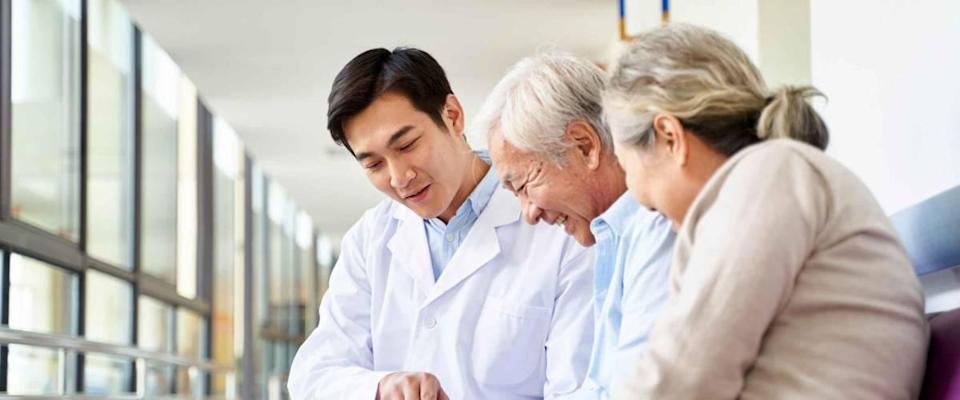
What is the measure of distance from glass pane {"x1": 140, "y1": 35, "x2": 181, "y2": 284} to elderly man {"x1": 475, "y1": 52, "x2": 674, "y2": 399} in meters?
6.20

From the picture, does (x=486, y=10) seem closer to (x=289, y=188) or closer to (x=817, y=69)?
(x=817, y=69)

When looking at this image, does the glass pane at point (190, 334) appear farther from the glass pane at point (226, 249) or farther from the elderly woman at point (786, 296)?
the elderly woman at point (786, 296)

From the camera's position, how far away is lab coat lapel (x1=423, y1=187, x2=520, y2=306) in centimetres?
254

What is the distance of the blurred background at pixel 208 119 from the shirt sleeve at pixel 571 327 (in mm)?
289

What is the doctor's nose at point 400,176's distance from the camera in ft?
8.24

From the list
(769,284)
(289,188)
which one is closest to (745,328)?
(769,284)

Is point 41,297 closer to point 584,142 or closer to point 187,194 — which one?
point 187,194

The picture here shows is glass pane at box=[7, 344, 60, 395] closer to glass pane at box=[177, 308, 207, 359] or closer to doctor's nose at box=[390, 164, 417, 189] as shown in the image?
doctor's nose at box=[390, 164, 417, 189]

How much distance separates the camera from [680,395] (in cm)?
129

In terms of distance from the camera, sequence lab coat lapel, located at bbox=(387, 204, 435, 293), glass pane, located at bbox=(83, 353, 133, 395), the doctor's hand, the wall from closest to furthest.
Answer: the wall
the doctor's hand
lab coat lapel, located at bbox=(387, 204, 435, 293)
glass pane, located at bbox=(83, 353, 133, 395)

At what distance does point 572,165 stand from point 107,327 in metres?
5.72

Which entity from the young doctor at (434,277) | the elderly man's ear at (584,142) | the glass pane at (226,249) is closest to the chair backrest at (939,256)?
the elderly man's ear at (584,142)

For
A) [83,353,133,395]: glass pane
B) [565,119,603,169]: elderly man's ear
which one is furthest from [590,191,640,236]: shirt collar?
[83,353,133,395]: glass pane

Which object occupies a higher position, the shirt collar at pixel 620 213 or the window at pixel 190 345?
the shirt collar at pixel 620 213
